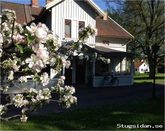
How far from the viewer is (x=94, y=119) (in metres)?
12.9

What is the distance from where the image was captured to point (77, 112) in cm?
1473

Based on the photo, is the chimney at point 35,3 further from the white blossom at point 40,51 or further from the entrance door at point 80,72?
the white blossom at point 40,51

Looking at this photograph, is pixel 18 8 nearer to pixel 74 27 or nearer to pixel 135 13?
pixel 74 27

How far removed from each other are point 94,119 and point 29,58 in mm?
9619

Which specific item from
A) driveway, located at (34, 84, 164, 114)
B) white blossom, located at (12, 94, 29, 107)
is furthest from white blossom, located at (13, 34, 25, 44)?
driveway, located at (34, 84, 164, 114)

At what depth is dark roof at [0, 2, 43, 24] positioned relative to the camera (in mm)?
30234

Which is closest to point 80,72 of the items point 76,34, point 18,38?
point 76,34

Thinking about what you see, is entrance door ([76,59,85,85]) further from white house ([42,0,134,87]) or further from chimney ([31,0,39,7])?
chimney ([31,0,39,7])

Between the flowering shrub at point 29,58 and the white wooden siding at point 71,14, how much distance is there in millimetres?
23420

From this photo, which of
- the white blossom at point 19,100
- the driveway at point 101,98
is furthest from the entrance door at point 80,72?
the white blossom at point 19,100

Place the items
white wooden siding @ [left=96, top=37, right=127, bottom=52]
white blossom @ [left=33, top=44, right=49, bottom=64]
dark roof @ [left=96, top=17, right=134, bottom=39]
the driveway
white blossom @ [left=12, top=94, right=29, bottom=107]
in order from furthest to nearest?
dark roof @ [left=96, top=17, right=134, bottom=39]
white wooden siding @ [left=96, top=37, right=127, bottom=52]
the driveway
white blossom @ [left=12, top=94, right=29, bottom=107]
white blossom @ [left=33, top=44, right=49, bottom=64]

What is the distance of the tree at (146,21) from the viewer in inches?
1773

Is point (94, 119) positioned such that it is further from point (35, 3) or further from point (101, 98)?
point (35, 3)

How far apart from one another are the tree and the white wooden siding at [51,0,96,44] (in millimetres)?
15520
